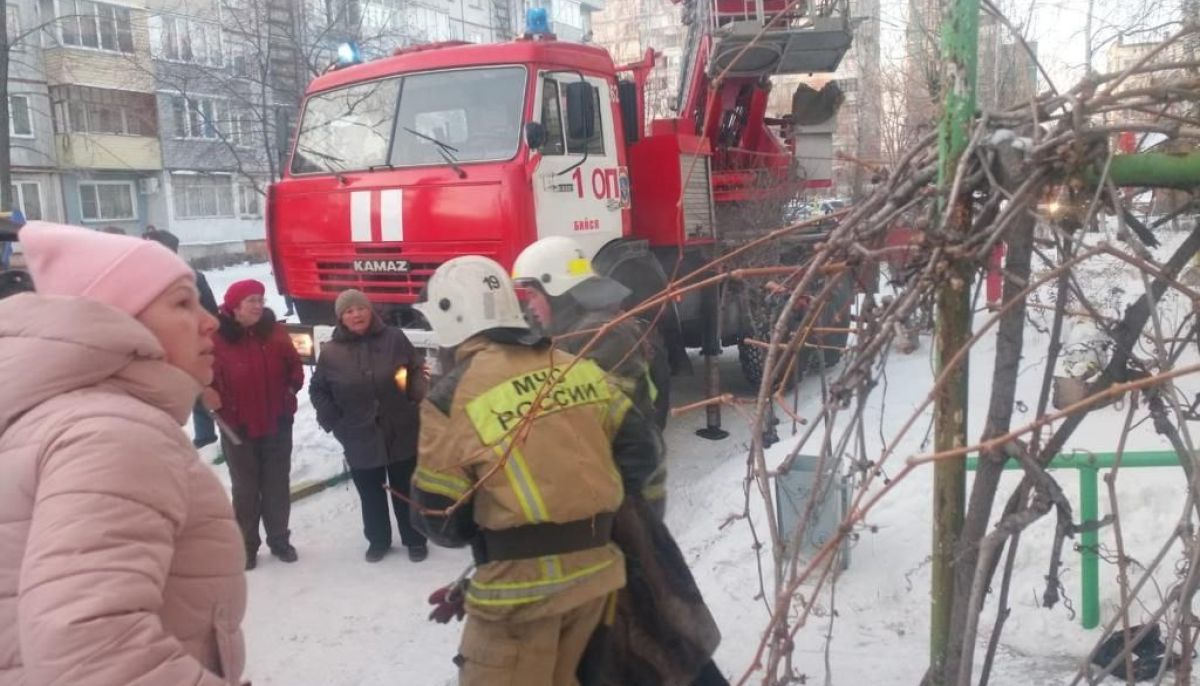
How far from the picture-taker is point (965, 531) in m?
1.64

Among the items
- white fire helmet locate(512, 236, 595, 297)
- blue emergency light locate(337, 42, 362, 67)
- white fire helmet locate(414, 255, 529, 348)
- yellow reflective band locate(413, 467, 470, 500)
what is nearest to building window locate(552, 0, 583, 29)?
blue emergency light locate(337, 42, 362, 67)

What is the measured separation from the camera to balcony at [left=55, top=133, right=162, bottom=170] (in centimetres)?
2578

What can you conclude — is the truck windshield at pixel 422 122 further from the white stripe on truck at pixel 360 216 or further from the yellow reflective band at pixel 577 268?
the yellow reflective band at pixel 577 268

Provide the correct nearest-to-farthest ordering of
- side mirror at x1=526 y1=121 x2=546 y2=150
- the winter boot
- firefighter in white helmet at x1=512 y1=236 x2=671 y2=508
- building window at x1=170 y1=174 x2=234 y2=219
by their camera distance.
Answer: firefighter in white helmet at x1=512 y1=236 x2=671 y2=508
the winter boot
side mirror at x1=526 y1=121 x2=546 y2=150
building window at x1=170 y1=174 x2=234 y2=219

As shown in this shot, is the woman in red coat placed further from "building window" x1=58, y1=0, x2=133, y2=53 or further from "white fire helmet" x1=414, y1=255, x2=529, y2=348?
"building window" x1=58, y1=0, x2=133, y2=53

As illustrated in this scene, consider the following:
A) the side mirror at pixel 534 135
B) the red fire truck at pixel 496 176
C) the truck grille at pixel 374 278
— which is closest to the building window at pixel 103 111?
the red fire truck at pixel 496 176

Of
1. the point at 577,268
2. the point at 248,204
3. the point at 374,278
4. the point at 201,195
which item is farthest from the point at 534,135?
the point at 248,204

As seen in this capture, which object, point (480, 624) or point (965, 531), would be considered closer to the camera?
point (965, 531)

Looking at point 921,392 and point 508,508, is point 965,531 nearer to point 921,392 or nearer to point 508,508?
point 508,508

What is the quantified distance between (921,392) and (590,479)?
5014mm

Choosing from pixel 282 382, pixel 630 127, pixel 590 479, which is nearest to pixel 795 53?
pixel 630 127

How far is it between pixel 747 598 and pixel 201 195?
28842mm

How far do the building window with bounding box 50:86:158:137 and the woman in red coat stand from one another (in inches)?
960

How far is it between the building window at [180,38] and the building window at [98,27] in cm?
67
